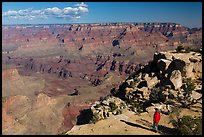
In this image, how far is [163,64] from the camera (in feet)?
95.7

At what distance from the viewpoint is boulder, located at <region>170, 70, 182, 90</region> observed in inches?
1026

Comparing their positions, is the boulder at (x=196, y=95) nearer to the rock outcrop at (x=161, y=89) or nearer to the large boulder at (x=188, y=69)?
the rock outcrop at (x=161, y=89)

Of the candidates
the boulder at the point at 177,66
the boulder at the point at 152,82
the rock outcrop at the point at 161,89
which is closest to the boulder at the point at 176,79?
the rock outcrop at the point at 161,89

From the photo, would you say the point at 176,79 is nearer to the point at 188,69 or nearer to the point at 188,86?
the point at 188,86

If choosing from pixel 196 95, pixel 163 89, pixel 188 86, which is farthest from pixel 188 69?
pixel 196 95

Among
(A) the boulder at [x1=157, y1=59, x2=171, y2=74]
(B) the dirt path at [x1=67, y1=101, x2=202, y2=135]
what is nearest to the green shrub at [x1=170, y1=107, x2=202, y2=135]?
(B) the dirt path at [x1=67, y1=101, x2=202, y2=135]

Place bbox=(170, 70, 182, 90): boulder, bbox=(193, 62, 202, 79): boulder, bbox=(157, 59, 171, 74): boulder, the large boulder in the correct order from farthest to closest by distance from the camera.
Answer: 1. bbox=(157, 59, 171, 74): boulder
2. bbox=(193, 62, 202, 79): boulder
3. the large boulder
4. bbox=(170, 70, 182, 90): boulder

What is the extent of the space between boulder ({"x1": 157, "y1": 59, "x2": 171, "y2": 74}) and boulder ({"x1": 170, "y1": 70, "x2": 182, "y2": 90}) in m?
1.88

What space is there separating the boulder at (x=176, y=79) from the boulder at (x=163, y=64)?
1.88 m

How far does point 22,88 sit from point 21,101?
3579cm

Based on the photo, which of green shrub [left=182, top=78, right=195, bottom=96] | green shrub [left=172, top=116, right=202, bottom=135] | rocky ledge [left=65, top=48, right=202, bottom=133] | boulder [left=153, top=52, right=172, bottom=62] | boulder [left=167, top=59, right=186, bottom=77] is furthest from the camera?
boulder [left=153, top=52, right=172, bottom=62]

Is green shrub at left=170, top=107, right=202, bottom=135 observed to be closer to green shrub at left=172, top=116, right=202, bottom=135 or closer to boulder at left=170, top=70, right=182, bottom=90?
green shrub at left=172, top=116, right=202, bottom=135

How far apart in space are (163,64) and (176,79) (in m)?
3.08

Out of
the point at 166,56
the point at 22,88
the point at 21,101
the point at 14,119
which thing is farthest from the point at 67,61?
Answer: the point at 166,56
